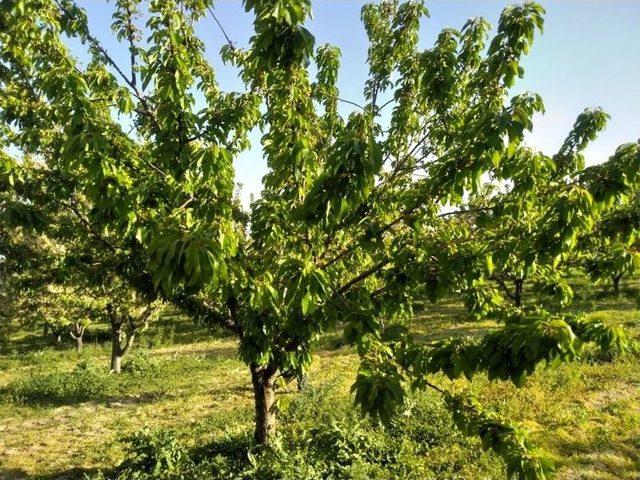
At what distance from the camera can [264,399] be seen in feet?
27.3

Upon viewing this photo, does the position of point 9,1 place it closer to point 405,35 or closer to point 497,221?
point 405,35

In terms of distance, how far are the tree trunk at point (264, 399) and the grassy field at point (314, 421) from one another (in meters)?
0.42

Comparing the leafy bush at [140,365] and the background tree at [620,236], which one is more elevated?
the background tree at [620,236]

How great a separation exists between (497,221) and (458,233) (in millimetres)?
781

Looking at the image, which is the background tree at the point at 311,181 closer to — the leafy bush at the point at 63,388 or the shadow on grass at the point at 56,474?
the shadow on grass at the point at 56,474

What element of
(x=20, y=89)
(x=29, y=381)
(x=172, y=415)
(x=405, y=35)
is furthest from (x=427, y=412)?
(x=29, y=381)

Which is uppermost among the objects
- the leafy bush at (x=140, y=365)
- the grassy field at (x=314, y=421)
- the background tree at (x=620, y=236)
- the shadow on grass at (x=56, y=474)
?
the background tree at (x=620, y=236)

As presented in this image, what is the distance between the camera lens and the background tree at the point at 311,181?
359 cm

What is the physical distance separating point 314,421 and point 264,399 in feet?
11.7

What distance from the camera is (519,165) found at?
4.48 metres

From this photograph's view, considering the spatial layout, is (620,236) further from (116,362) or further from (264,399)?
(116,362)

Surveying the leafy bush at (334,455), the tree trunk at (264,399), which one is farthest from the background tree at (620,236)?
the leafy bush at (334,455)

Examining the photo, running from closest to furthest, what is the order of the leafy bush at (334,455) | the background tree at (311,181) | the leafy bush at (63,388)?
the background tree at (311,181)
the leafy bush at (334,455)
the leafy bush at (63,388)

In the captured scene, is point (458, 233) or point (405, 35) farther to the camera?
point (405, 35)
